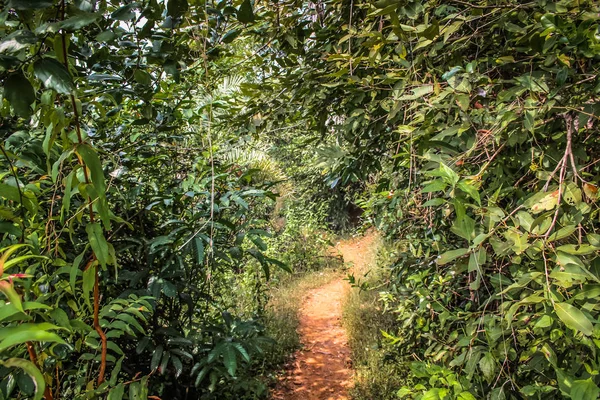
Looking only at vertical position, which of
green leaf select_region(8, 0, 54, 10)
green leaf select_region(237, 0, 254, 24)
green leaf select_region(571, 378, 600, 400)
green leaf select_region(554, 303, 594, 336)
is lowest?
green leaf select_region(571, 378, 600, 400)

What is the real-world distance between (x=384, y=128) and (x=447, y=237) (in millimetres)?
795

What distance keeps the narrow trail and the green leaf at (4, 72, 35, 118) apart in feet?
11.2

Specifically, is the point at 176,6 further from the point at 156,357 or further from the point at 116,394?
the point at 156,357

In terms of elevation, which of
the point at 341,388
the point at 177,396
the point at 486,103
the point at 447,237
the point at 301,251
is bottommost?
the point at 341,388

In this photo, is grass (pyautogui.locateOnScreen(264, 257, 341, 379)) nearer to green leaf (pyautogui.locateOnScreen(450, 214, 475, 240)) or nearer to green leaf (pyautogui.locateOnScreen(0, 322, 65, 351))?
green leaf (pyautogui.locateOnScreen(450, 214, 475, 240))

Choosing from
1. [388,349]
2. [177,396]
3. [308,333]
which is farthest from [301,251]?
[177,396]

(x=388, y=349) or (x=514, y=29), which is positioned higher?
(x=514, y=29)

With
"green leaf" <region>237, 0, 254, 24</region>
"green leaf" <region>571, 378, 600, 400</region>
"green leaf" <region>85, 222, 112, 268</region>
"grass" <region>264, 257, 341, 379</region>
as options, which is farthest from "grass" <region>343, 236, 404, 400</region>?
"green leaf" <region>85, 222, 112, 268</region>

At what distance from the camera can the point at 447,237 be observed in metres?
2.16

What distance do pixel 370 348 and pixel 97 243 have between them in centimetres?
356

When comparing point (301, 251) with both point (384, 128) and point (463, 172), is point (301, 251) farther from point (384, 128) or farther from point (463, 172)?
point (463, 172)

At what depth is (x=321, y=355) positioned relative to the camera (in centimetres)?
417

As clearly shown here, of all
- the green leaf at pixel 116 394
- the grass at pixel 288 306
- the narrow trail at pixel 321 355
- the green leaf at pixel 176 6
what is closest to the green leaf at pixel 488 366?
the green leaf at pixel 116 394

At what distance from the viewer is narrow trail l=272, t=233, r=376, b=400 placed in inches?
137
